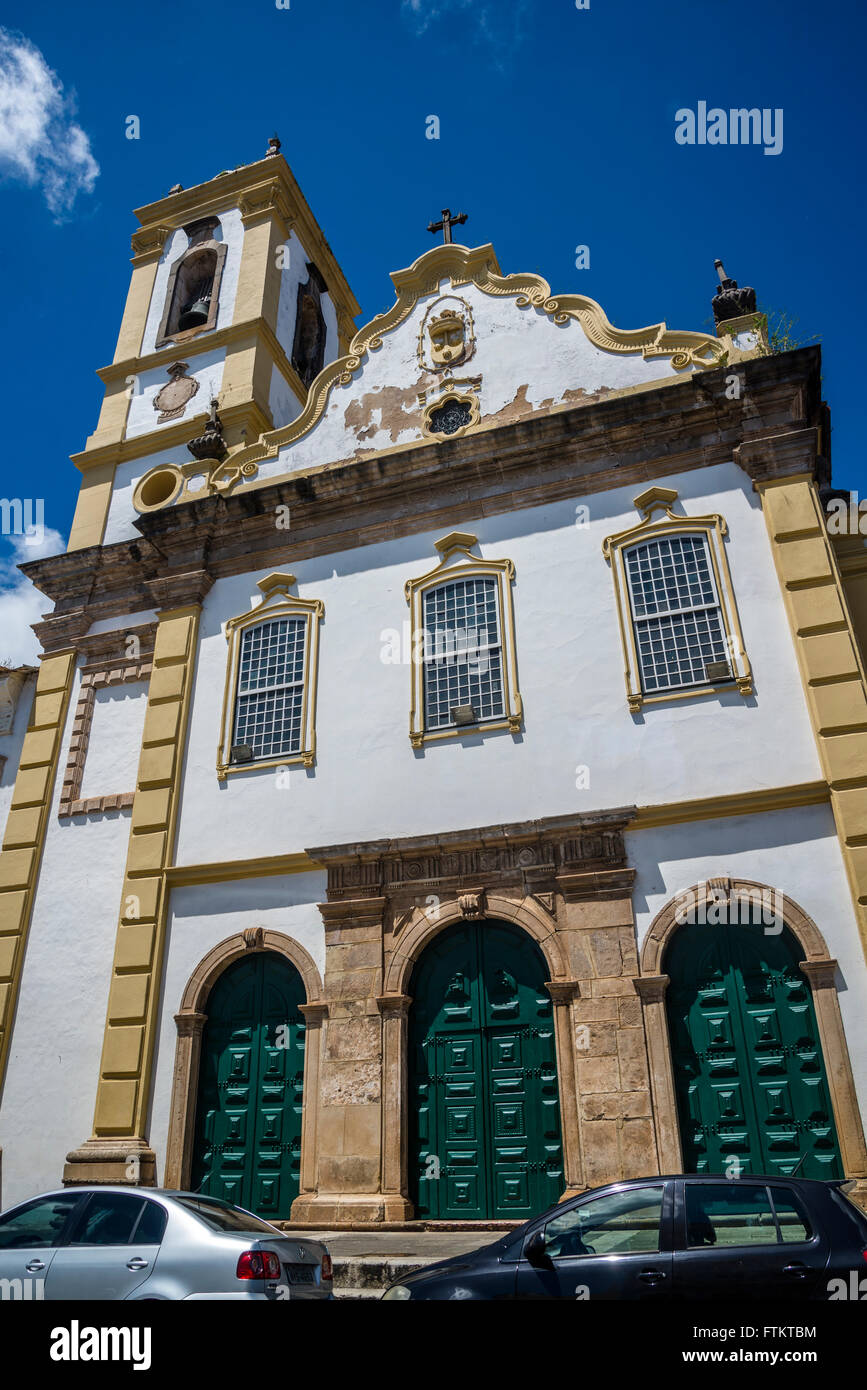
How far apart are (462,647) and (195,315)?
36.0 ft

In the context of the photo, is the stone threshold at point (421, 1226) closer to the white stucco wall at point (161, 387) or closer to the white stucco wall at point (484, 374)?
the white stucco wall at point (484, 374)

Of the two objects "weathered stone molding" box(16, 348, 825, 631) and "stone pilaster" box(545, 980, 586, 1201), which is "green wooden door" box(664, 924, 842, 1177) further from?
"weathered stone molding" box(16, 348, 825, 631)

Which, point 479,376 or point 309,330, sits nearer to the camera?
point 479,376

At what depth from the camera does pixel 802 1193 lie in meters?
6.02

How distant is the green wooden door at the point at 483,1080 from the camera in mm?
10859

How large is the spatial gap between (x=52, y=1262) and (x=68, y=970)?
7.19 m

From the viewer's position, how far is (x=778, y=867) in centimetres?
1084

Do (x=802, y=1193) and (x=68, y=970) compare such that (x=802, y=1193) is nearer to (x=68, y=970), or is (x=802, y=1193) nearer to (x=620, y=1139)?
(x=620, y=1139)

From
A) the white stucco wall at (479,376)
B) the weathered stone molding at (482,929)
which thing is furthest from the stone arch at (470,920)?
the white stucco wall at (479,376)

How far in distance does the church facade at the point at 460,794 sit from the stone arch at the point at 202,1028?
0.05 metres

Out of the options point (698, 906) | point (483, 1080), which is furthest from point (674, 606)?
point (483, 1080)

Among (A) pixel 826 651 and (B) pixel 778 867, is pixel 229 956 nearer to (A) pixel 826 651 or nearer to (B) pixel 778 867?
(B) pixel 778 867

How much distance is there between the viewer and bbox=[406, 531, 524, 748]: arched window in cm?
1294
